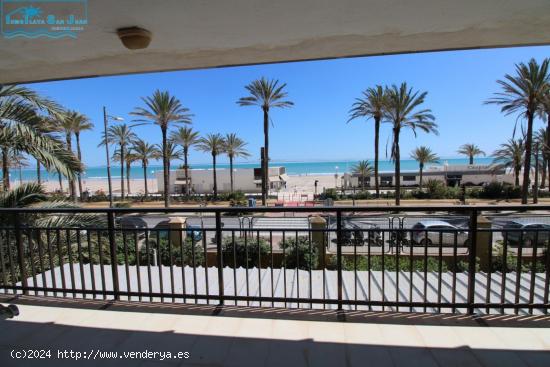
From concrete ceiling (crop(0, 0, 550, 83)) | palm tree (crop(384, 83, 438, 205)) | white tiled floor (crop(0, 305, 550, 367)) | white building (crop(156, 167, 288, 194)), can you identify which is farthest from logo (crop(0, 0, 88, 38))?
white building (crop(156, 167, 288, 194))

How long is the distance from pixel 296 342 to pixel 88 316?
6.29ft

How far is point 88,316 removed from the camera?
2715 millimetres

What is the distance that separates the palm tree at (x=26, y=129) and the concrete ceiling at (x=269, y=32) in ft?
6.69

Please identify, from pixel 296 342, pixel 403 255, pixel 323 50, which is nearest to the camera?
pixel 296 342

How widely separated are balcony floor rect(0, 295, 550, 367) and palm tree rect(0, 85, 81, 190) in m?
2.80

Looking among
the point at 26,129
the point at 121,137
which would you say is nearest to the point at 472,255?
the point at 26,129

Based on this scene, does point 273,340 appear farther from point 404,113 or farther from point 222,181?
point 222,181

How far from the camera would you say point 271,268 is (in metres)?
3.16

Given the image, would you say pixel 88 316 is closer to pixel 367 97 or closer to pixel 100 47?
pixel 100 47

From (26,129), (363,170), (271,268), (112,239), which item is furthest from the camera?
(363,170)

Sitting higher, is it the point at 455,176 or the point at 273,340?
the point at 273,340

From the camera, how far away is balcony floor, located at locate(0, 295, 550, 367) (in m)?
2.07

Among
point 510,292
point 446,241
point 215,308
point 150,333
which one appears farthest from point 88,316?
point 446,241

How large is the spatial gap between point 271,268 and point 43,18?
2.81 meters
